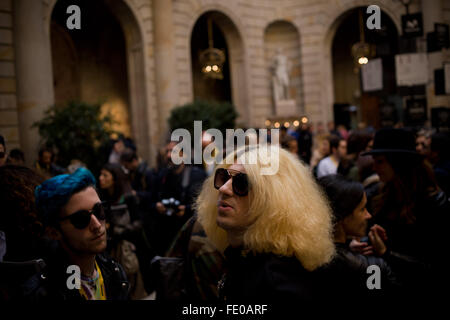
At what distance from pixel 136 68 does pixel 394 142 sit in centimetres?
1119

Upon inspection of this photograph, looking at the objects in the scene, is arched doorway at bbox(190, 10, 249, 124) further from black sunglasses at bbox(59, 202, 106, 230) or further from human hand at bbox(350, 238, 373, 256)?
black sunglasses at bbox(59, 202, 106, 230)

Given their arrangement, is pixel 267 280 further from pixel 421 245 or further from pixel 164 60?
pixel 164 60

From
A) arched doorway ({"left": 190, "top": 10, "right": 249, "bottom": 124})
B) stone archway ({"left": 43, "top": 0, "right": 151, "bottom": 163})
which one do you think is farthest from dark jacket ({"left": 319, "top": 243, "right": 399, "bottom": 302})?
arched doorway ({"left": 190, "top": 10, "right": 249, "bottom": 124})

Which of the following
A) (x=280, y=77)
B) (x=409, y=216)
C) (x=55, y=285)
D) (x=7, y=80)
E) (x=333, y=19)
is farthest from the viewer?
(x=280, y=77)

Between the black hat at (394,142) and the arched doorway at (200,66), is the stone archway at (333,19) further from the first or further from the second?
the black hat at (394,142)

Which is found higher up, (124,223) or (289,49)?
(289,49)

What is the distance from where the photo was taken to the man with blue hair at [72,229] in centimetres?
176

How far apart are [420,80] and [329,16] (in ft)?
31.5

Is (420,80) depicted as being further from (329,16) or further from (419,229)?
(329,16)

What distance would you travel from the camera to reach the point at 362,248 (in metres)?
2.42

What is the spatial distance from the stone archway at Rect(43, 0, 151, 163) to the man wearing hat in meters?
10.3

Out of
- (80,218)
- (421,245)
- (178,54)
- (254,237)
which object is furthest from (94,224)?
(178,54)

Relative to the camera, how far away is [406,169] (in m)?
3.01
